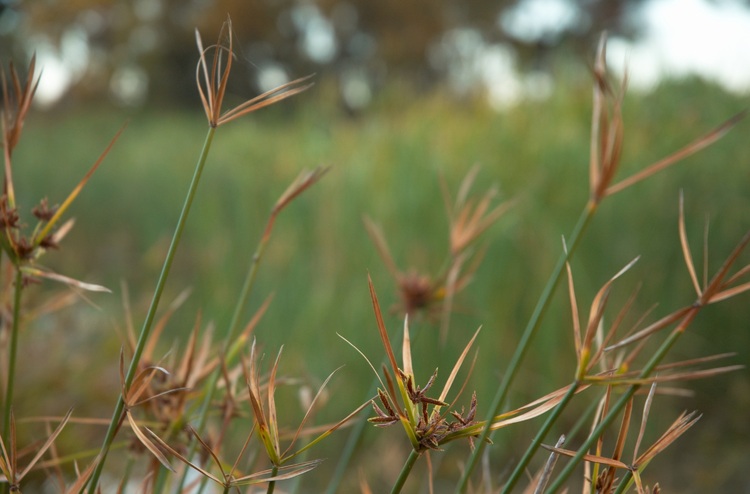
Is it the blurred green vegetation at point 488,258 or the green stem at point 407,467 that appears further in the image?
the blurred green vegetation at point 488,258

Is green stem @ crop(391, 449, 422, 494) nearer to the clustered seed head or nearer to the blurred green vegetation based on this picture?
the clustered seed head

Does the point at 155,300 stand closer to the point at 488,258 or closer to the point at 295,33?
the point at 488,258

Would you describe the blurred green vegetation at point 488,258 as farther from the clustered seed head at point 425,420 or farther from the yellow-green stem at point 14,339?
the clustered seed head at point 425,420

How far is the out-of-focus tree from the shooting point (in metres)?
15.0

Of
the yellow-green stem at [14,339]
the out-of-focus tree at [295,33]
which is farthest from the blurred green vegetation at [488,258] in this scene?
the out-of-focus tree at [295,33]

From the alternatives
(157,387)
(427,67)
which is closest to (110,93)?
(427,67)

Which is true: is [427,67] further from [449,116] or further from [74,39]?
[449,116]

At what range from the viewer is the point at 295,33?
16.5m

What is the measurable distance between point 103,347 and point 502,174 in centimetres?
162

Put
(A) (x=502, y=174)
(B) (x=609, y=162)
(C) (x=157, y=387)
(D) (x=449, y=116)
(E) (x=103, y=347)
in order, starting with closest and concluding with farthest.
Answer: (B) (x=609, y=162) → (C) (x=157, y=387) → (E) (x=103, y=347) → (A) (x=502, y=174) → (D) (x=449, y=116)

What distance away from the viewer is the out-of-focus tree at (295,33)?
49.4 ft

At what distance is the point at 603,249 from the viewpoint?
9.23ft

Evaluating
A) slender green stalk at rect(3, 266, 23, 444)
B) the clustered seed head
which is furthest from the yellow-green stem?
the clustered seed head

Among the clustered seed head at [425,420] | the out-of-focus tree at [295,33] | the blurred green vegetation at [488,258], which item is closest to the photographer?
the clustered seed head at [425,420]
